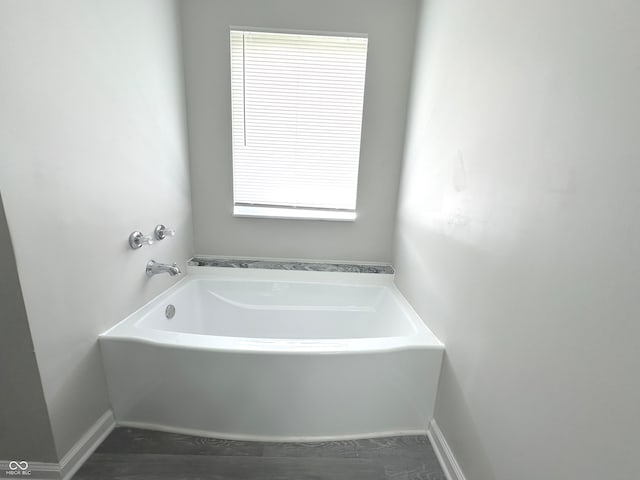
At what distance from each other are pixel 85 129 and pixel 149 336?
0.95 m

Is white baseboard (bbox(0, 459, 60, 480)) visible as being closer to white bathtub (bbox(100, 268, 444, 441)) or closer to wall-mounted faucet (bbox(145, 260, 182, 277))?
white bathtub (bbox(100, 268, 444, 441))

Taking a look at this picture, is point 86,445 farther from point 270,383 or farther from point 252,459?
point 270,383

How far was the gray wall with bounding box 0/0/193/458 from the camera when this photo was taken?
3.01 ft

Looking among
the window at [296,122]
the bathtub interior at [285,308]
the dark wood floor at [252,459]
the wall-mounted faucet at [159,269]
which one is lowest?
the dark wood floor at [252,459]

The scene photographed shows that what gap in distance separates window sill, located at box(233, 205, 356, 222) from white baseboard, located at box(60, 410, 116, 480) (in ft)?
4.54

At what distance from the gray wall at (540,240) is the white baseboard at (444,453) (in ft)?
0.16

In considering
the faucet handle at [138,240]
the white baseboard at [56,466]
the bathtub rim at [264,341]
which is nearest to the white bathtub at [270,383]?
the bathtub rim at [264,341]

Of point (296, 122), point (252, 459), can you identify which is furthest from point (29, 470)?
point (296, 122)

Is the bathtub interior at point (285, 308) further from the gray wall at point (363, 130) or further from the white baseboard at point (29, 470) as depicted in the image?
the white baseboard at point (29, 470)

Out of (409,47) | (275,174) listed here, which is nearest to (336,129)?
(275,174)

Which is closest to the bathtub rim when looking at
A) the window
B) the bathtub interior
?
the bathtub interior

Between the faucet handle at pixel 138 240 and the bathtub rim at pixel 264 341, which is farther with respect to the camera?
the faucet handle at pixel 138 240

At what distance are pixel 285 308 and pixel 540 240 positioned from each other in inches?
63.6

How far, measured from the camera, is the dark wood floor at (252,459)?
3.90ft
